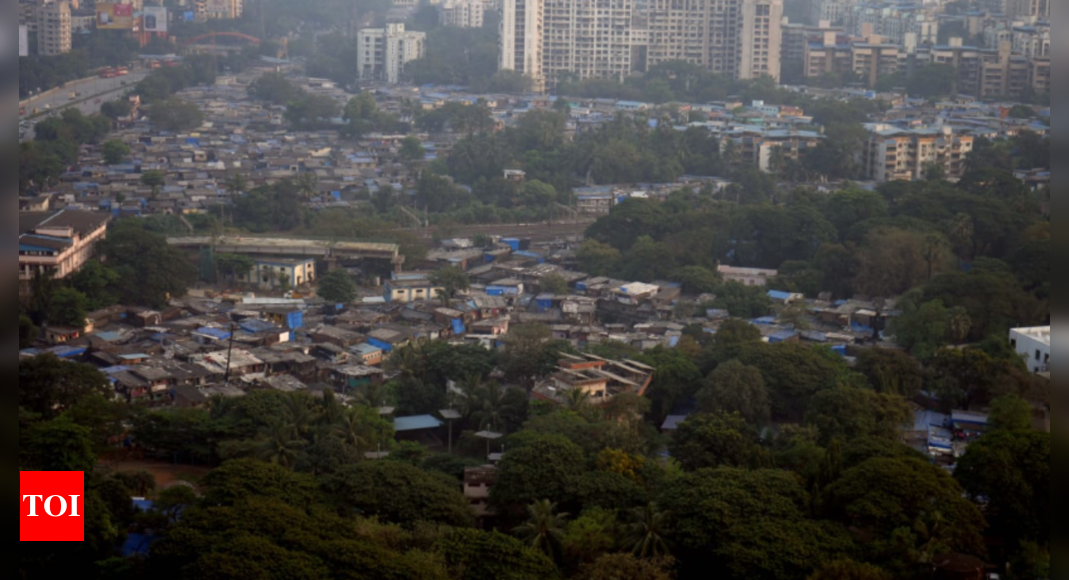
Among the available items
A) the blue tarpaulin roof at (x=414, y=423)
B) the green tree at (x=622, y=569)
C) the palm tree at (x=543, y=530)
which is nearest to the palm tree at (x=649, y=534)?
the green tree at (x=622, y=569)

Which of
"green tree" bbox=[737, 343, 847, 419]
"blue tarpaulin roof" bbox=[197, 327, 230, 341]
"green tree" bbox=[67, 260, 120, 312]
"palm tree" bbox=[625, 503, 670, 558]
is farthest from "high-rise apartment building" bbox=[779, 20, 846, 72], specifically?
"palm tree" bbox=[625, 503, 670, 558]

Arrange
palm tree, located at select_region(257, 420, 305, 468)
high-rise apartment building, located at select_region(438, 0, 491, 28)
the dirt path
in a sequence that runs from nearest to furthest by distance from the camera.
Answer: palm tree, located at select_region(257, 420, 305, 468), the dirt path, high-rise apartment building, located at select_region(438, 0, 491, 28)

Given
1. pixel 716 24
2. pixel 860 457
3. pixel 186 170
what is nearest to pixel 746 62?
pixel 716 24

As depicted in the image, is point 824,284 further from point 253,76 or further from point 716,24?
point 253,76

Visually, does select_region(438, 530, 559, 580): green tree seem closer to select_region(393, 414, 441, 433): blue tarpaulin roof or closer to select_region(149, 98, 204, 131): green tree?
select_region(393, 414, 441, 433): blue tarpaulin roof

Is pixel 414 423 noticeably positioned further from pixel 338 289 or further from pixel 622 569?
pixel 338 289

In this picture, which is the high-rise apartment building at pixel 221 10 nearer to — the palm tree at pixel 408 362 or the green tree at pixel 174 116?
the green tree at pixel 174 116
